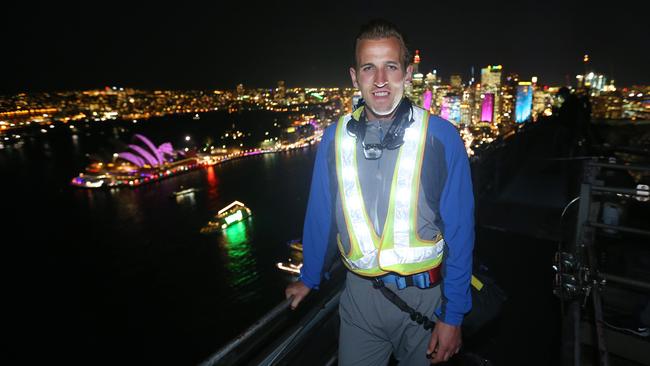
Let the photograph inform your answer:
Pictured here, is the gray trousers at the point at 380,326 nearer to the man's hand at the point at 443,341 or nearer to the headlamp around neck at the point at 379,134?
the man's hand at the point at 443,341

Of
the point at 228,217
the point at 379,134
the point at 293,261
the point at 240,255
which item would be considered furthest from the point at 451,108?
the point at 379,134

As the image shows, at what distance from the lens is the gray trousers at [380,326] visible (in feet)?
4.98

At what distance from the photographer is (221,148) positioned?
261ft

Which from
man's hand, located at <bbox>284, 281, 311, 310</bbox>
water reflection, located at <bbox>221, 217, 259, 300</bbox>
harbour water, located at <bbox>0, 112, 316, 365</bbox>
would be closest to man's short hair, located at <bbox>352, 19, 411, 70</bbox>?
man's hand, located at <bbox>284, 281, 311, 310</bbox>

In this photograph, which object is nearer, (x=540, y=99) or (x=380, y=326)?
(x=380, y=326)

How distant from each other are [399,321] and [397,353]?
0.74 ft

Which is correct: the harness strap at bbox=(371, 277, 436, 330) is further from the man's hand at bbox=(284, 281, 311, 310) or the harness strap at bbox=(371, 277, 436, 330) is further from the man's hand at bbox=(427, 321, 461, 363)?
the man's hand at bbox=(284, 281, 311, 310)

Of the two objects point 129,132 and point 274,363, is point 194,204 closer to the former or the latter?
point 274,363

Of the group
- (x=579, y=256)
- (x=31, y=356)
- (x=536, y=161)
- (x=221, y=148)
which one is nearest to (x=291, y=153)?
(x=221, y=148)

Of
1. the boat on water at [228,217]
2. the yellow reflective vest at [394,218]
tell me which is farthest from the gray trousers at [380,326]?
the boat on water at [228,217]

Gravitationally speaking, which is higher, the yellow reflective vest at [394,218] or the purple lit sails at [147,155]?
the yellow reflective vest at [394,218]

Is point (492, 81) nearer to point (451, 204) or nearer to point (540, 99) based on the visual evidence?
point (540, 99)

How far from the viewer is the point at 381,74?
1427 millimetres

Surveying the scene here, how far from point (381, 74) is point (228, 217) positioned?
38.8m
